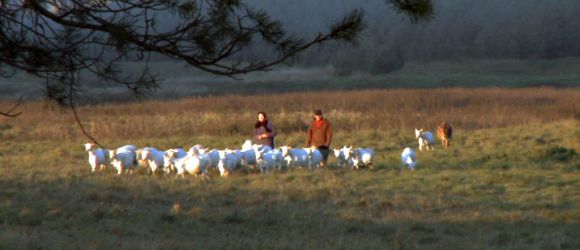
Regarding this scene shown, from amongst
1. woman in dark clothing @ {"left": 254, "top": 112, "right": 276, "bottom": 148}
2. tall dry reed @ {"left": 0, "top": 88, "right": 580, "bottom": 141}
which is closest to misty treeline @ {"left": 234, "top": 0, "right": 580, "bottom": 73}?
tall dry reed @ {"left": 0, "top": 88, "right": 580, "bottom": 141}

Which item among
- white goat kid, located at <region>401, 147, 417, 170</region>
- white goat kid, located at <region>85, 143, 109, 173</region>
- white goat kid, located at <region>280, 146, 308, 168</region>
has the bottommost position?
white goat kid, located at <region>401, 147, 417, 170</region>

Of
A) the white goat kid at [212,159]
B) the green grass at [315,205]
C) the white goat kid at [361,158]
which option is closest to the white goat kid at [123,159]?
the green grass at [315,205]

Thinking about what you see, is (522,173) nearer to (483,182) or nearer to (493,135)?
(483,182)

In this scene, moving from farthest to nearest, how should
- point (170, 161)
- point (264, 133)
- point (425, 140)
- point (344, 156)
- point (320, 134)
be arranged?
point (425, 140), point (264, 133), point (344, 156), point (320, 134), point (170, 161)

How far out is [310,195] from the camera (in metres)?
17.0

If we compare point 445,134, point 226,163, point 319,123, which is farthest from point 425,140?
point 226,163

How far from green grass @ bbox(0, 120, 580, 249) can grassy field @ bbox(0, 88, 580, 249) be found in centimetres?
3

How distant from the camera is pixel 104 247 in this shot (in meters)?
10.6

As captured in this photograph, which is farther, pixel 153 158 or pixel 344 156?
pixel 344 156

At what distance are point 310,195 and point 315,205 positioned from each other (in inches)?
40.2

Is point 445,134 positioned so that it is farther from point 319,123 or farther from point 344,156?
point 319,123

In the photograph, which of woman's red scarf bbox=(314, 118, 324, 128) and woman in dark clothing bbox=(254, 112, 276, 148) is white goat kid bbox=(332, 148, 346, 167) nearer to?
woman's red scarf bbox=(314, 118, 324, 128)

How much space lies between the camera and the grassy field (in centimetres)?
1255

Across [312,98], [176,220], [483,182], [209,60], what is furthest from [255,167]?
[312,98]
